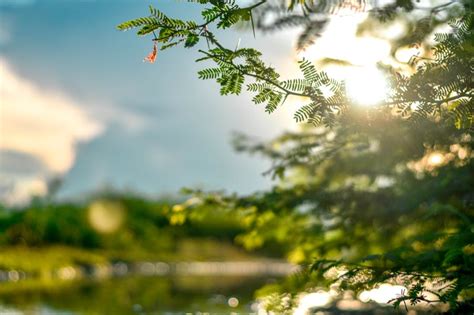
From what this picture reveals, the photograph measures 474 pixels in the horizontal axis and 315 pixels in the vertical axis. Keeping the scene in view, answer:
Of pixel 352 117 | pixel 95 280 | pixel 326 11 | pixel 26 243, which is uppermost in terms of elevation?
pixel 26 243

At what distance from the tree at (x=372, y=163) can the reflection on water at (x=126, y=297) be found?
2.37m

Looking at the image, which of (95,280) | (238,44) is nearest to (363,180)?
(238,44)

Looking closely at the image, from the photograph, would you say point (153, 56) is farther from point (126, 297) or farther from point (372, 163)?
point (126, 297)

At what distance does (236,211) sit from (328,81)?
3.07m

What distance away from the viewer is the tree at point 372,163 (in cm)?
280

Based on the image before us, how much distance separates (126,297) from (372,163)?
5788 millimetres

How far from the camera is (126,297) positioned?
1046cm

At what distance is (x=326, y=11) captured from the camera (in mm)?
3215

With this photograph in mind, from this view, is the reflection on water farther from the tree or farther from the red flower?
the red flower

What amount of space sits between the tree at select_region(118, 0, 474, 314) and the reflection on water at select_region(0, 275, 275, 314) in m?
2.37

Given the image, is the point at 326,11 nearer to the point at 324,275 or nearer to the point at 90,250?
the point at 324,275

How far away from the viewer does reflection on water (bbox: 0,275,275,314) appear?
8.58m

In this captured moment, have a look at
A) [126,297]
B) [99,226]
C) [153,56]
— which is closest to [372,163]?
[153,56]

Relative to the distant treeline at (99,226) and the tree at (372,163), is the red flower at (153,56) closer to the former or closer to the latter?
the tree at (372,163)
